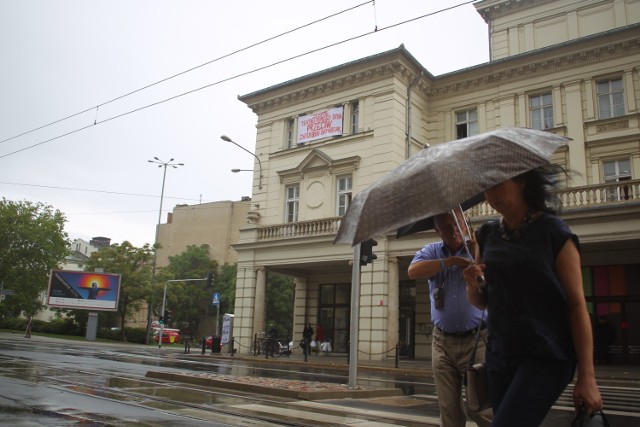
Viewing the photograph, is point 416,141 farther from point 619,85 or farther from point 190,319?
point 190,319

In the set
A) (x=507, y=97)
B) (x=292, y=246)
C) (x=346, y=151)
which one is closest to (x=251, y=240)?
(x=292, y=246)

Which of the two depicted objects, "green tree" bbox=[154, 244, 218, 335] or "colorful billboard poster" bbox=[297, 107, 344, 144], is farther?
"green tree" bbox=[154, 244, 218, 335]

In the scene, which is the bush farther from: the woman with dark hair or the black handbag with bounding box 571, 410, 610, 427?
the black handbag with bounding box 571, 410, 610, 427

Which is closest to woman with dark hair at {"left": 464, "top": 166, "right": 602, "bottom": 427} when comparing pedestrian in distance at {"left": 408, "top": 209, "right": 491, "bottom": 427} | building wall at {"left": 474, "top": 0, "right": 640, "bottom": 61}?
pedestrian in distance at {"left": 408, "top": 209, "right": 491, "bottom": 427}

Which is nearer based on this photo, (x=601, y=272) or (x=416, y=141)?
(x=601, y=272)

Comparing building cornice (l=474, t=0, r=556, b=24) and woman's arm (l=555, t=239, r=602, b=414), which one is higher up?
building cornice (l=474, t=0, r=556, b=24)

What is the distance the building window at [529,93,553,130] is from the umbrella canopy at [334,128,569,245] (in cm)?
2267

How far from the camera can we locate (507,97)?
981 inches

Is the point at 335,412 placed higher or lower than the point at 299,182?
lower

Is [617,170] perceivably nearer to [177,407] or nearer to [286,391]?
[286,391]

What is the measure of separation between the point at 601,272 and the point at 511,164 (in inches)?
868

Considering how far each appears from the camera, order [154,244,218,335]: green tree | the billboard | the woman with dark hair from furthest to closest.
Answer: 1. [154,244,218,335]: green tree
2. the billboard
3. the woman with dark hair

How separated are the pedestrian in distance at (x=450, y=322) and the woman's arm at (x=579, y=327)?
1.11m

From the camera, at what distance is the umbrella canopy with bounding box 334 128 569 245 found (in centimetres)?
278
